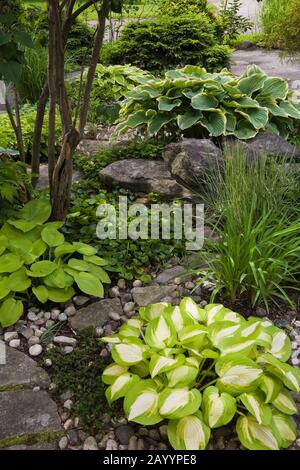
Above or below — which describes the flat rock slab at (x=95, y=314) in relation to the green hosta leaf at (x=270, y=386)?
below

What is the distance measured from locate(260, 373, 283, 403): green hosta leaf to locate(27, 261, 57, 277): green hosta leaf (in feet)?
3.56

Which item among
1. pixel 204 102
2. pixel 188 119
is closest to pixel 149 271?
pixel 188 119

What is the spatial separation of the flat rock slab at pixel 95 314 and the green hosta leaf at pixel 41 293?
16 cm

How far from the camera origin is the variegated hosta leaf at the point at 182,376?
1822 mm

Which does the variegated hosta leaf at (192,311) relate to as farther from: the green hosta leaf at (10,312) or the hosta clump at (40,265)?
the green hosta leaf at (10,312)

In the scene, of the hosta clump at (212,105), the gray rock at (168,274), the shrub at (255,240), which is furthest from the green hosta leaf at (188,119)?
the gray rock at (168,274)

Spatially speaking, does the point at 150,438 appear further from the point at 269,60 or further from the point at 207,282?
the point at 269,60

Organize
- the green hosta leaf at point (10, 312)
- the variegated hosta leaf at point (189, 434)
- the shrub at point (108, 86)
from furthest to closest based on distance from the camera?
the shrub at point (108, 86) → the green hosta leaf at point (10, 312) → the variegated hosta leaf at point (189, 434)

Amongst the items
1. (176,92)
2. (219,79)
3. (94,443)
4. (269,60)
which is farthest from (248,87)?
(269,60)

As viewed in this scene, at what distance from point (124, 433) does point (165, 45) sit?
5.46 metres

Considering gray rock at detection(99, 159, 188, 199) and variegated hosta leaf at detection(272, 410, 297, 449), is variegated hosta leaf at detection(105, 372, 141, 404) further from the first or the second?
gray rock at detection(99, 159, 188, 199)

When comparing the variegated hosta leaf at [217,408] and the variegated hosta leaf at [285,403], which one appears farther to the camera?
the variegated hosta leaf at [285,403]

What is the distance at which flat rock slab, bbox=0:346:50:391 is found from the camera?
6.69 feet

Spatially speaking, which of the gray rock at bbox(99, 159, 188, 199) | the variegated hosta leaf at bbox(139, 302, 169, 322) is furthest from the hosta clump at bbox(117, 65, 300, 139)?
the variegated hosta leaf at bbox(139, 302, 169, 322)
